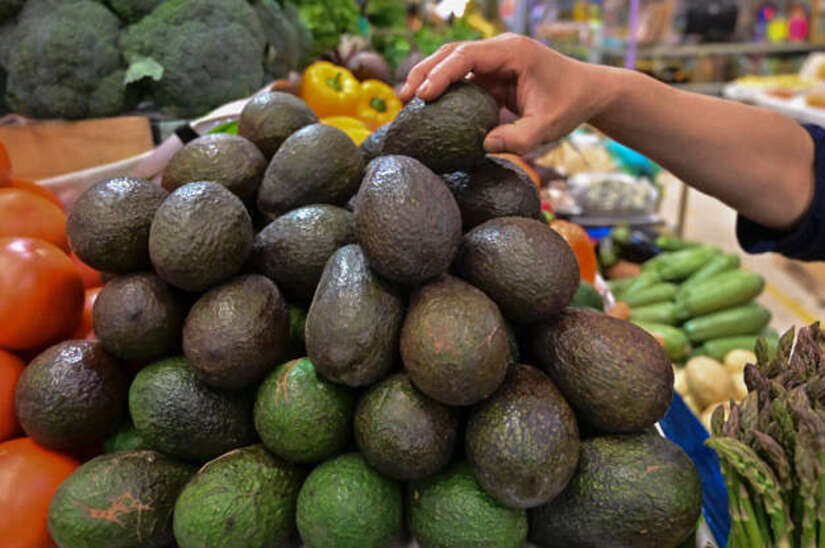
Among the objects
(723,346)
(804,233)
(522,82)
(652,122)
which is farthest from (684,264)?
(522,82)

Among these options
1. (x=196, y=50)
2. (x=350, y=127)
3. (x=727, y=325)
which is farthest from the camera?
(x=727, y=325)

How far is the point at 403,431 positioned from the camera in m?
0.78

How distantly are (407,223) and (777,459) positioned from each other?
1.74ft

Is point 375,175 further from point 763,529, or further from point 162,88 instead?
point 162,88

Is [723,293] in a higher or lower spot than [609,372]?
lower

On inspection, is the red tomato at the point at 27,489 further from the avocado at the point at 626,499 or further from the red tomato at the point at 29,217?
the avocado at the point at 626,499

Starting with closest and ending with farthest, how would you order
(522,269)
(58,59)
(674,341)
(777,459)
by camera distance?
1. (777,459)
2. (522,269)
3. (58,59)
4. (674,341)

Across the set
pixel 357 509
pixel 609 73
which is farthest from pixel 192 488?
pixel 609 73

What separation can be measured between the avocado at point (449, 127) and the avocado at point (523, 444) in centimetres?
37

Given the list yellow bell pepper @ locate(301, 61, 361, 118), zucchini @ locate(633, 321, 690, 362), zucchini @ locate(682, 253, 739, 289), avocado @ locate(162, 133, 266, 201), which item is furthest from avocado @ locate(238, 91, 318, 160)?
zucchini @ locate(682, 253, 739, 289)

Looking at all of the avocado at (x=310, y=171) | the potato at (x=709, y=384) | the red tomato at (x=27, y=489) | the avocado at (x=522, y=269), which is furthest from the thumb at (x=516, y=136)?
the potato at (x=709, y=384)

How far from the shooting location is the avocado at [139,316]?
0.89 metres

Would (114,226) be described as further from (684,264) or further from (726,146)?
(684,264)

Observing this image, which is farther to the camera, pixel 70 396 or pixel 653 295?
pixel 653 295
